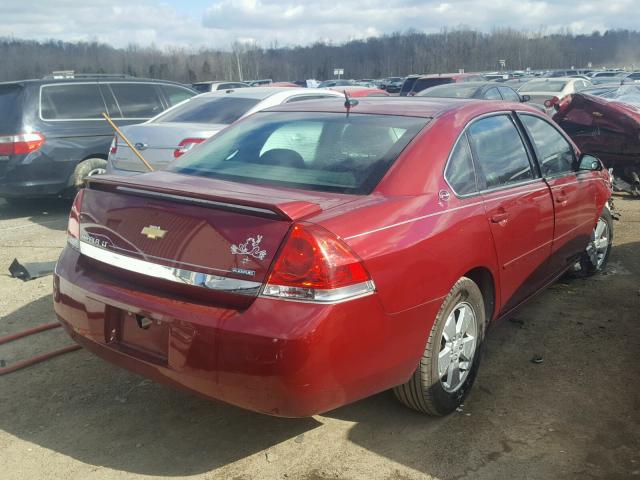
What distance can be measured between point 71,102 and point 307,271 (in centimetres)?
738

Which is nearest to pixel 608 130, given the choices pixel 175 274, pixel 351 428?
pixel 351 428

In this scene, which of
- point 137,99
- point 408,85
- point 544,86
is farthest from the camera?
point 408,85

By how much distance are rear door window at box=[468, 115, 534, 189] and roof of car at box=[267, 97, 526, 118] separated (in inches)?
5.6

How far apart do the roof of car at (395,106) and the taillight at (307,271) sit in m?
1.36

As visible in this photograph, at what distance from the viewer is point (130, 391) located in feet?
12.0

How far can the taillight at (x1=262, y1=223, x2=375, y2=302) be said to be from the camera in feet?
8.30

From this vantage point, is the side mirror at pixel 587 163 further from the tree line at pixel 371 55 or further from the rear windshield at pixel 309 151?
the tree line at pixel 371 55

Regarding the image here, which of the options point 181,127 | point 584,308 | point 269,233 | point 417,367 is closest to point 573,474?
point 417,367

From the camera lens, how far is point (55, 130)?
8.48 m

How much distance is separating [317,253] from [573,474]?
153 cm

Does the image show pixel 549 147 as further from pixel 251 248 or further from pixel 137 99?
pixel 137 99

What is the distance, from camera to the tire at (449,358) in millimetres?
3117

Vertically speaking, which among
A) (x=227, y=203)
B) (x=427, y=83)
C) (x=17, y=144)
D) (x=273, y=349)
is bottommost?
(x=273, y=349)

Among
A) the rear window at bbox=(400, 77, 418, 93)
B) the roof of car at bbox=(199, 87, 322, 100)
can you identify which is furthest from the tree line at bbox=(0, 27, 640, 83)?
the roof of car at bbox=(199, 87, 322, 100)
